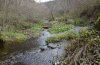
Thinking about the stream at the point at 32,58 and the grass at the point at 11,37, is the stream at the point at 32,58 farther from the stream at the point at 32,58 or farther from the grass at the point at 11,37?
the grass at the point at 11,37

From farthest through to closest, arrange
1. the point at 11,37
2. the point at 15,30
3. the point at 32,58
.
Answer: the point at 15,30, the point at 11,37, the point at 32,58

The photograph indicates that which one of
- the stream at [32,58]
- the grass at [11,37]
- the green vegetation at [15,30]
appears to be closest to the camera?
the stream at [32,58]

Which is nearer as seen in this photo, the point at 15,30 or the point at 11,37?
the point at 11,37

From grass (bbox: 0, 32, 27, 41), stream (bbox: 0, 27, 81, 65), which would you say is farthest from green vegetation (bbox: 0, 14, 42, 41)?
stream (bbox: 0, 27, 81, 65)

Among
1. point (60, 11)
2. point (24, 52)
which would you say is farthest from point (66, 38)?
point (60, 11)

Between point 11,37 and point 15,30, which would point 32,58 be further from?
point 15,30

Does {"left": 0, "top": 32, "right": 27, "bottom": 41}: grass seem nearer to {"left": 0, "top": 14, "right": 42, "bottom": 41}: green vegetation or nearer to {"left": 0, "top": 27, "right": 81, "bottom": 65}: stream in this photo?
{"left": 0, "top": 14, "right": 42, "bottom": 41}: green vegetation

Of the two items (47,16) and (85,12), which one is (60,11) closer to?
(47,16)

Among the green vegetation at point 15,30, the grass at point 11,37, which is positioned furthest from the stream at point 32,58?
the green vegetation at point 15,30

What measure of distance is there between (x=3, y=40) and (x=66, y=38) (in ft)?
21.0

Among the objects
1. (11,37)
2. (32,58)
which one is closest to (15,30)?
(11,37)

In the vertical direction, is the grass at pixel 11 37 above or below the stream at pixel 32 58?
above

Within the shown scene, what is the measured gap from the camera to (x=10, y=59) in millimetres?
13016

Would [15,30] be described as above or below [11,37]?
above
